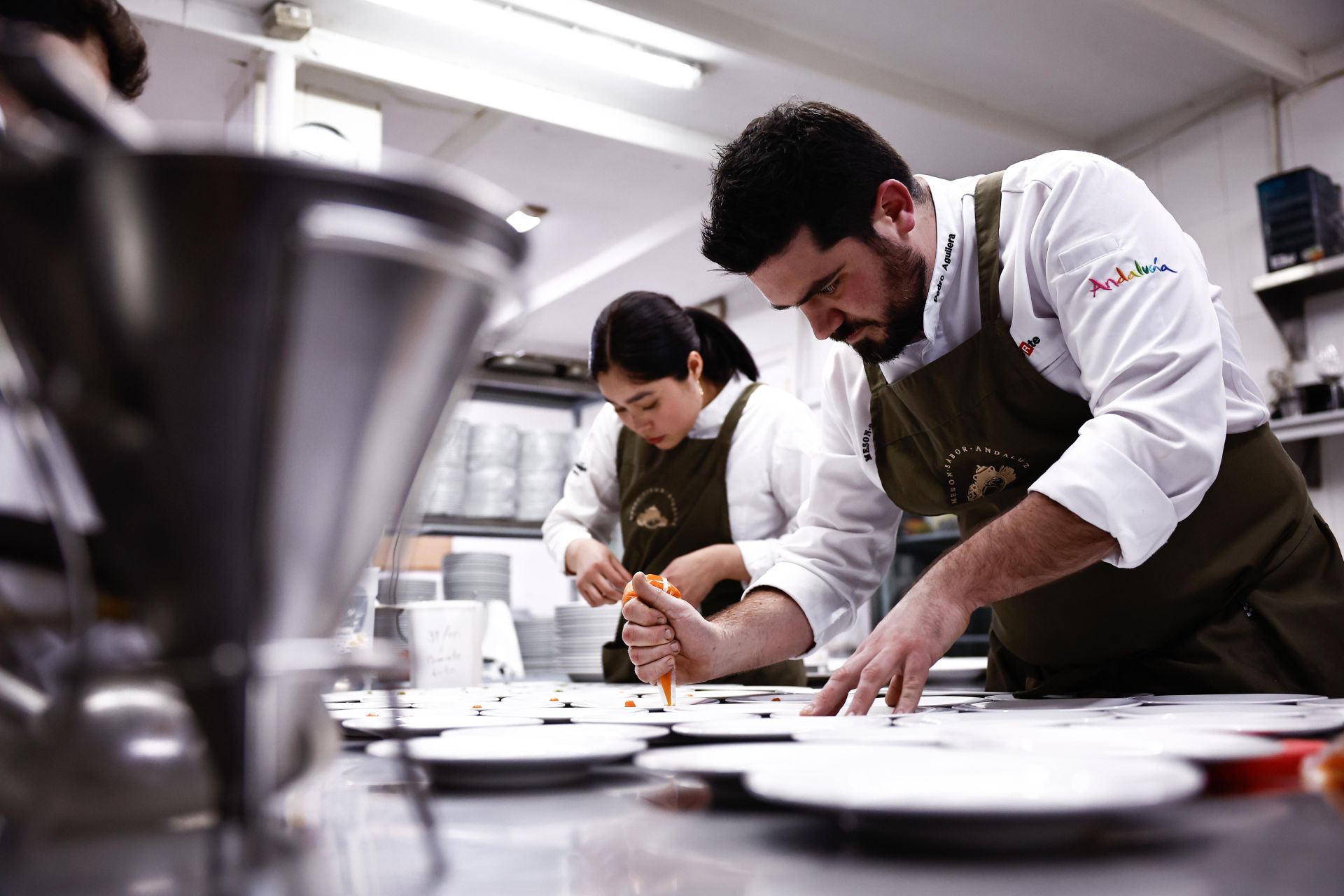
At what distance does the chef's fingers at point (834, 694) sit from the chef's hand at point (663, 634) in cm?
41

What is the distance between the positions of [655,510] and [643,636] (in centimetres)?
115

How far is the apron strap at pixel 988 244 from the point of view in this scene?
138 centimetres

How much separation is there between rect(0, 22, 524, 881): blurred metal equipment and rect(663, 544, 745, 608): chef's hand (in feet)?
6.16

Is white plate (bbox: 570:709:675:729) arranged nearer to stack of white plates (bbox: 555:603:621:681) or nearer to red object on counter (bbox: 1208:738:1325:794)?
red object on counter (bbox: 1208:738:1325:794)

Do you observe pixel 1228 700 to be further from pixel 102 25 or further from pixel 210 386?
pixel 102 25

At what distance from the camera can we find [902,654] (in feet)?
3.49

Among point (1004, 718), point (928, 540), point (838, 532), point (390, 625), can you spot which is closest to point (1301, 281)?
point (928, 540)

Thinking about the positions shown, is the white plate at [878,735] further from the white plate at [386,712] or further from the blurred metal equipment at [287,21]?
the blurred metal equipment at [287,21]

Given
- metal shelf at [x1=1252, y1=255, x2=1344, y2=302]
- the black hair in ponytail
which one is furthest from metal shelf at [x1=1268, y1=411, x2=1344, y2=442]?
the black hair in ponytail

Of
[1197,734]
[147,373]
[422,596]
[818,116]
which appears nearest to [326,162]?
[147,373]

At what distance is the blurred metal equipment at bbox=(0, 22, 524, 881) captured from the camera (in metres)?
0.34

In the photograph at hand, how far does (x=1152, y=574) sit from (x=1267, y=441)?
30cm

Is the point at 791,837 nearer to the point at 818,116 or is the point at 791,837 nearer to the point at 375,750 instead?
the point at 375,750

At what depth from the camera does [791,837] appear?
0.41 meters
